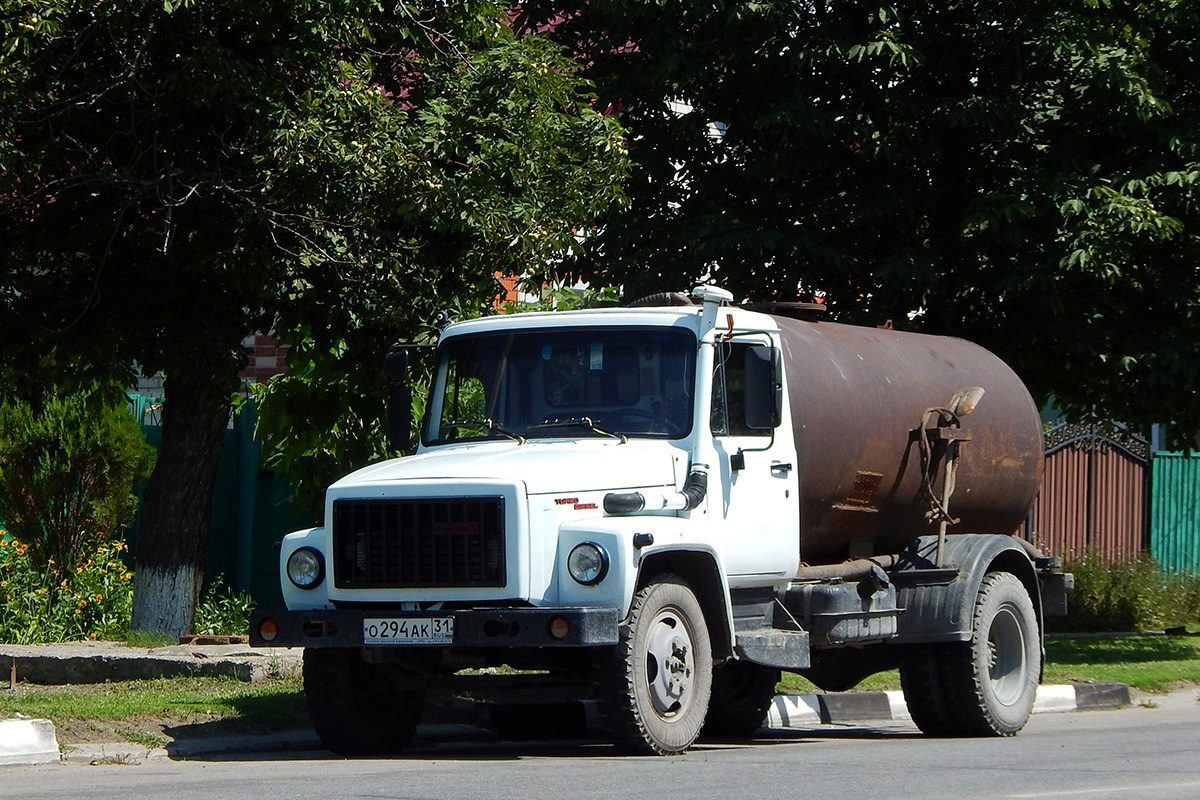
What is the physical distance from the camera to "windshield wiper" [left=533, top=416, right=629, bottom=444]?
32.1ft

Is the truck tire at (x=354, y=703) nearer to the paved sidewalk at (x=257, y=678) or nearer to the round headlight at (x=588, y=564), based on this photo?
the paved sidewalk at (x=257, y=678)

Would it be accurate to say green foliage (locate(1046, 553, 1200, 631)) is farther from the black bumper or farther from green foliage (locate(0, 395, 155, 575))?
the black bumper

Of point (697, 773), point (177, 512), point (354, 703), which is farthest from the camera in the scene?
point (177, 512)

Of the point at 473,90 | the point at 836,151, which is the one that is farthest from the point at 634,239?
the point at 473,90

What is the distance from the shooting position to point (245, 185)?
1209 centimetres

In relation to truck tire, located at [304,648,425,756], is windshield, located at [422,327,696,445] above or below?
above

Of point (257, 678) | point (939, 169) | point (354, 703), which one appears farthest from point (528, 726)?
point (939, 169)

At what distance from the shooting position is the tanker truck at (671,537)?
9000mm

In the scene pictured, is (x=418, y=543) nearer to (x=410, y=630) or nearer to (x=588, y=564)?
(x=410, y=630)

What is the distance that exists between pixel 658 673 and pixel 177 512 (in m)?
5.54

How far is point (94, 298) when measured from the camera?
Result: 12500 millimetres

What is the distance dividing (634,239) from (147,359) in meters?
5.36

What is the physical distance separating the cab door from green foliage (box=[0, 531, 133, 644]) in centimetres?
685

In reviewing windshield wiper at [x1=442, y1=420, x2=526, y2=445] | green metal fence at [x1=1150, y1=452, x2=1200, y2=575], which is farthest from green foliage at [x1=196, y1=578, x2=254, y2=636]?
green metal fence at [x1=1150, y1=452, x2=1200, y2=575]
